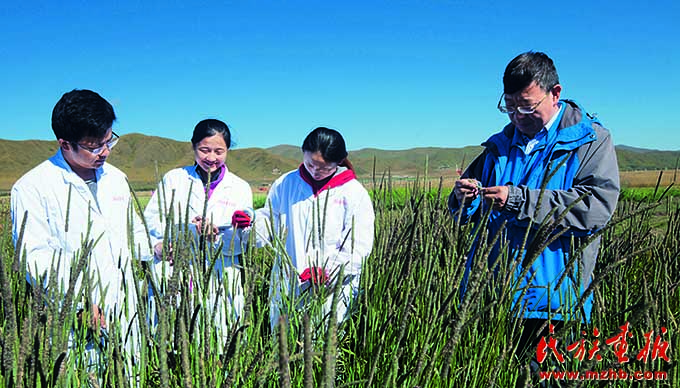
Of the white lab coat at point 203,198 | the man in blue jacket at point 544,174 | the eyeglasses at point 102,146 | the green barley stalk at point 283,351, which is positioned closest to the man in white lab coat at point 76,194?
the eyeglasses at point 102,146

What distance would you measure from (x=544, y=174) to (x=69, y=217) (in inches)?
85.7

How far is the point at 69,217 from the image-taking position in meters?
2.26

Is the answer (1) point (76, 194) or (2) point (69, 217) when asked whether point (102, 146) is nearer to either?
(1) point (76, 194)

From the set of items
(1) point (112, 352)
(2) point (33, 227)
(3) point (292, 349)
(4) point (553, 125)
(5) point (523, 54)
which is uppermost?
(5) point (523, 54)

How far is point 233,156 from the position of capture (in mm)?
171750

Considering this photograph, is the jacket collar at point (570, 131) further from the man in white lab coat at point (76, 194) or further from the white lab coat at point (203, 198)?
the man in white lab coat at point (76, 194)

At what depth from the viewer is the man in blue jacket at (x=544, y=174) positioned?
6.81 feet

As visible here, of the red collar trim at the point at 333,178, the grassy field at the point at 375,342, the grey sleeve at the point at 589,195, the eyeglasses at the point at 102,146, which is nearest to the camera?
the grassy field at the point at 375,342

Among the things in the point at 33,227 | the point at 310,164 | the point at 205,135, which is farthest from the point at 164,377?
the point at 205,135

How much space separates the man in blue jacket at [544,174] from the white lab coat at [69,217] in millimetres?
1612

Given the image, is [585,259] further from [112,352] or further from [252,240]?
[112,352]

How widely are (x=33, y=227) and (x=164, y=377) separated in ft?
5.85

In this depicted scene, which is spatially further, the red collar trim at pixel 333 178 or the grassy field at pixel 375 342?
the red collar trim at pixel 333 178

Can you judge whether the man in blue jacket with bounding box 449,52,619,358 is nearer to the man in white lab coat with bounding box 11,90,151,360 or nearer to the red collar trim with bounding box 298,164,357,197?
the red collar trim with bounding box 298,164,357,197
